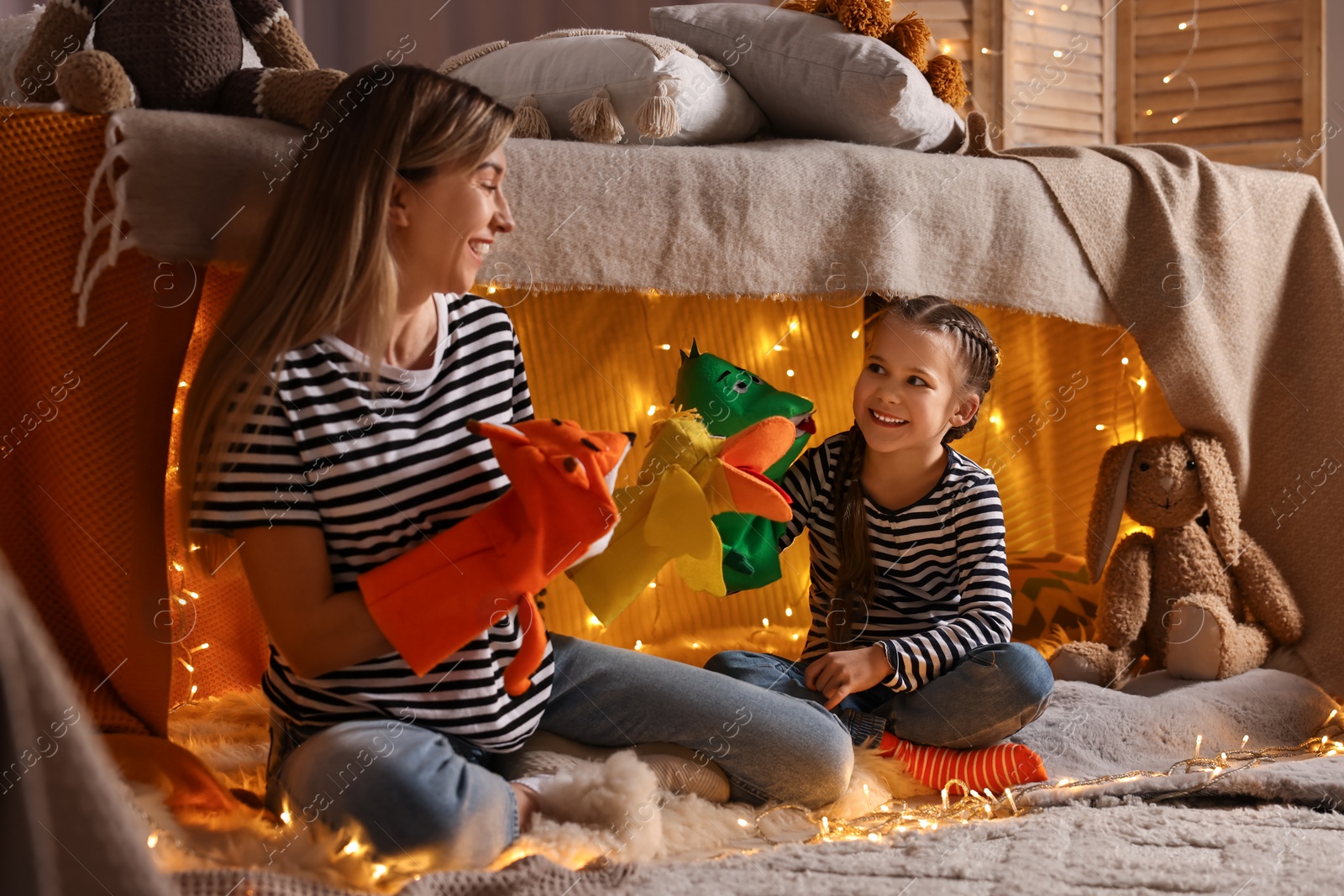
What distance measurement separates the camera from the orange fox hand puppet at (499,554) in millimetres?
846

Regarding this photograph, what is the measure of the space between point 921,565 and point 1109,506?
36 centimetres

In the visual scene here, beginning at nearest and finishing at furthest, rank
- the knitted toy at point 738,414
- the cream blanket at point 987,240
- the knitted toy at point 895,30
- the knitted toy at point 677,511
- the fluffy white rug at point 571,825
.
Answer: the fluffy white rug at point 571,825 < the cream blanket at point 987,240 < the knitted toy at point 677,511 < the knitted toy at point 738,414 < the knitted toy at point 895,30

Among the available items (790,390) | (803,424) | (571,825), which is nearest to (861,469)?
(803,424)

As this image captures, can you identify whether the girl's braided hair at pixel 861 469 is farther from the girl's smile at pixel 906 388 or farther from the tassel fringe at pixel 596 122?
the tassel fringe at pixel 596 122

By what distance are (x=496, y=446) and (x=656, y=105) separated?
462 mm

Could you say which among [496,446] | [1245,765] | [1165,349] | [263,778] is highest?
[496,446]

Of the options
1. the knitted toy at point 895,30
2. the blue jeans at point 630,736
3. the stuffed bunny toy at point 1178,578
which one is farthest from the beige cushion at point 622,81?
the stuffed bunny toy at point 1178,578

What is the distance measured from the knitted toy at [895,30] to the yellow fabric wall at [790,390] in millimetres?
295

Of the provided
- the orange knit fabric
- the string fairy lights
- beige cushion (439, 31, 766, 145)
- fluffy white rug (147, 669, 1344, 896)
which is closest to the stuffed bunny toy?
fluffy white rug (147, 669, 1344, 896)

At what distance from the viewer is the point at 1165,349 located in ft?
4.51

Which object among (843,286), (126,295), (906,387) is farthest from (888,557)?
(126,295)

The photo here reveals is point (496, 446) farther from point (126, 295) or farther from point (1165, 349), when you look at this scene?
point (1165, 349)

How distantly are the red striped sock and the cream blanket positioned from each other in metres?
0.48

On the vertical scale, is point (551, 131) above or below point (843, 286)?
above
